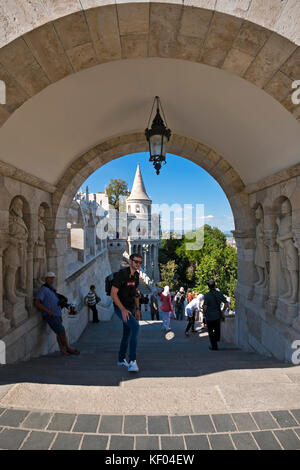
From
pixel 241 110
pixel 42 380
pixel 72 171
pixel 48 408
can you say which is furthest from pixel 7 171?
pixel 241 110

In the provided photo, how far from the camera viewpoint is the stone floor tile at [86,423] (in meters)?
1.59

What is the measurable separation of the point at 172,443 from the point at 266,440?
1.87ft

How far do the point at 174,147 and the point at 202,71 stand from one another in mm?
2259

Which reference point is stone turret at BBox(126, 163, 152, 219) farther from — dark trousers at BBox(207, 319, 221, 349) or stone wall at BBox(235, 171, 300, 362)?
dark trousers at BBox(207, 319, 221, 349)

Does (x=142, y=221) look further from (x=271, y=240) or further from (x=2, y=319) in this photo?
(x=2, y=319)

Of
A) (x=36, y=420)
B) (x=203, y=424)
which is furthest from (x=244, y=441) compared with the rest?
(x=36, y=420)

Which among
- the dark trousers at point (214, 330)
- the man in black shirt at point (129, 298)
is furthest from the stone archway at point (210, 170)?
the man in black shirt at point (129, 298)

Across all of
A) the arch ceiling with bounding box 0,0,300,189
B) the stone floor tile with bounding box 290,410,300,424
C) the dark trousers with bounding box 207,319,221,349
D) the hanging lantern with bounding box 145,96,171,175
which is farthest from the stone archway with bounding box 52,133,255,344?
the stone floor tile with bounding box 290,410,300,424

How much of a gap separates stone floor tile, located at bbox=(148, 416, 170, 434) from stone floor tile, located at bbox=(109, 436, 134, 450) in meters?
0.14

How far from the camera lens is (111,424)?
5.35ft

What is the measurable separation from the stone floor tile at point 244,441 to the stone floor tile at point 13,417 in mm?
1377

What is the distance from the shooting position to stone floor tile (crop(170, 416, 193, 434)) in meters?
1.58

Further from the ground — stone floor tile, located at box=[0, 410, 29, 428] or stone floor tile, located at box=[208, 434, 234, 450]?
stone floor tile, located at box=[0, 410, 29, 428]

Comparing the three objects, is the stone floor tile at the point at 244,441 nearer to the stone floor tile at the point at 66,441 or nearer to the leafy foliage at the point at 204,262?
the stone floor tile at the point at 66,441
